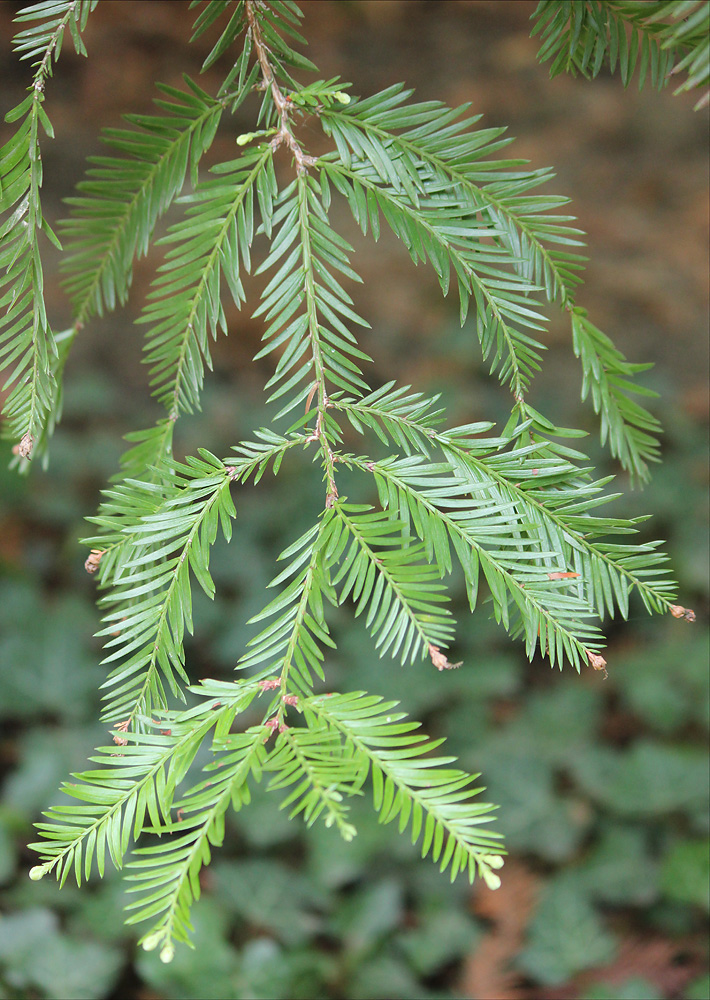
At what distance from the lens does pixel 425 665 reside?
5.00ft

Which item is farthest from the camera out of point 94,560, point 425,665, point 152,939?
point 425,665

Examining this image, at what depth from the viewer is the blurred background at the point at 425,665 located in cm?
126

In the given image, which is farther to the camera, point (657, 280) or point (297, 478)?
point (657, 280)

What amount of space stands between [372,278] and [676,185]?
85 centimetres

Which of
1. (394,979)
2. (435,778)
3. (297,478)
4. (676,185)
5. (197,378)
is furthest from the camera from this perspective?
(676,185)

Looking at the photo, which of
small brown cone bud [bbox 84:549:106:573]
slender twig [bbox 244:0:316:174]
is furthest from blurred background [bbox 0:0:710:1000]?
slender twig [bbox 244:0:316:174]

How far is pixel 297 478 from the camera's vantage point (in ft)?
5.87

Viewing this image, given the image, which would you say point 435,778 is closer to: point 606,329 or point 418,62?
point 606,329

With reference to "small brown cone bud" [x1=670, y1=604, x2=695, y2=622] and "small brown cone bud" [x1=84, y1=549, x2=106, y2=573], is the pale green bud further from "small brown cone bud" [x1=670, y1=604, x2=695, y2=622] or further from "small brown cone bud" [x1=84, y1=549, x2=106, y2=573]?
"small brown cone bud" [x1=670, y1=604, x2=695, y2=622]

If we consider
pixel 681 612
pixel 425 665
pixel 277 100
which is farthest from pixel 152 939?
pixel 425 665

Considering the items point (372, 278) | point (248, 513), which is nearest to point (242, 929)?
point (248, 513)

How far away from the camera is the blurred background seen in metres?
1.26

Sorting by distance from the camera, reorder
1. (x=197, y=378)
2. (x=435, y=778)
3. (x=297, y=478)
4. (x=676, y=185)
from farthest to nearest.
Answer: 1. (x=676, y=185)
2. (x=297, y=478)
3. (x=197, y=378)
4. (x=435, y=778)

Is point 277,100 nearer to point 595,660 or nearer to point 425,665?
point 595,660
